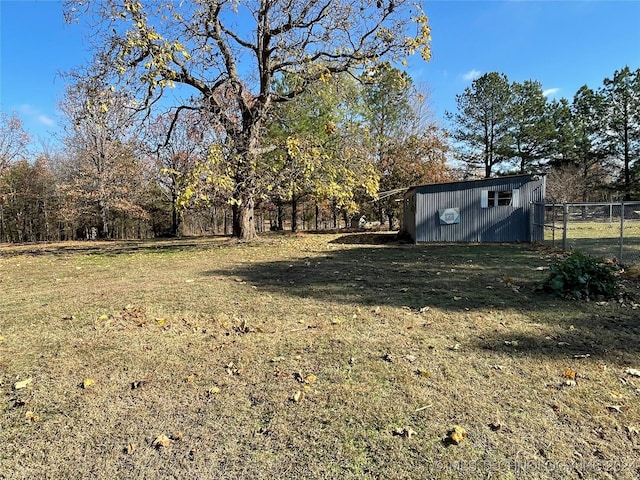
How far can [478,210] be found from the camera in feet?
53.1

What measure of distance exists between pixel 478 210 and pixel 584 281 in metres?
11.5

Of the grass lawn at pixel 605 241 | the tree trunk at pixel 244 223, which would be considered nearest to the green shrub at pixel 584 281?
the grass lawn at pixel 605 241

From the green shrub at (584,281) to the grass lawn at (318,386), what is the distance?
0.25 metres

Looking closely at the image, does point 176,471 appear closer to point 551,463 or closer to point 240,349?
point 240,349

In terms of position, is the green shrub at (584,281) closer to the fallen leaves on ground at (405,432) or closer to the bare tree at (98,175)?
the fallen leaves on ground at (405,432)

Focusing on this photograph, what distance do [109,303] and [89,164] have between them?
76.6 feet

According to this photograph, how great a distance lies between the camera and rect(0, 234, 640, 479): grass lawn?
2.08 meters

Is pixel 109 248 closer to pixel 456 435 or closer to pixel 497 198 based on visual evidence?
pixel 497 198

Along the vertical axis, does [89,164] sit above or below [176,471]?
above

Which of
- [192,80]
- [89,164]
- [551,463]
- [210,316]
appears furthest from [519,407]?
[89,164]

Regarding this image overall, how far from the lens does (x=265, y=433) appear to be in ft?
7.60

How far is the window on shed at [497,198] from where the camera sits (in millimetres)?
16031

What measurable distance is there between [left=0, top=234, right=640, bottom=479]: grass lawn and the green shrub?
0.83ft

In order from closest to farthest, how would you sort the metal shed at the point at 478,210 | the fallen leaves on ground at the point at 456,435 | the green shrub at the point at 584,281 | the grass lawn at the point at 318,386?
the grass lawn at the point at 318,386
the fallen leaves on ground at the point at 456,435
the green shrub at the point at 584,281
the metal shed at the point at 478,210
